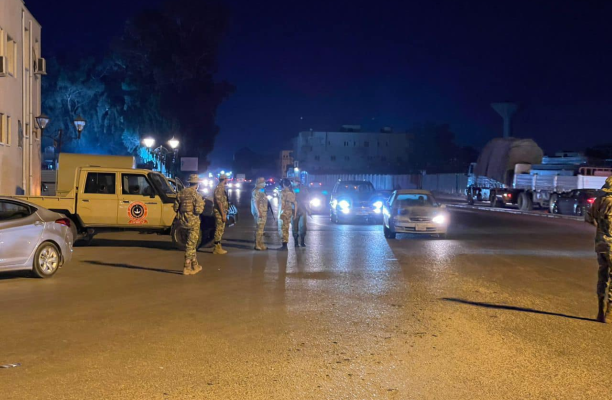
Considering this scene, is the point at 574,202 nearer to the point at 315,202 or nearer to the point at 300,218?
the point at 315,202

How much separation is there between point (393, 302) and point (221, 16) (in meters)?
46.7

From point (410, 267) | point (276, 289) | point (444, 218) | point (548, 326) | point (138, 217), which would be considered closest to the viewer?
point (548, 326)

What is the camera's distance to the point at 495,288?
401 inches

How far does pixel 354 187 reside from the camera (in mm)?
25750

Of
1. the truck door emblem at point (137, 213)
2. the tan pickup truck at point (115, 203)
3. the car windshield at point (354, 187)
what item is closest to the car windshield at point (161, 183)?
the tan pickup truck at point (115, 203)

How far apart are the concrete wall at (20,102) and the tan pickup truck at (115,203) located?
328 inches

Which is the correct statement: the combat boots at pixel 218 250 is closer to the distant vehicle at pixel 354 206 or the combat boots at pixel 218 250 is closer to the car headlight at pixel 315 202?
the distant vehicle at pixel 354 206

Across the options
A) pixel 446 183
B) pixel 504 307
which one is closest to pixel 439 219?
pixel 504 307

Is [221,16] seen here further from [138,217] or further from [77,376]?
[77,376]

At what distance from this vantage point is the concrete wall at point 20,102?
22.4 metres

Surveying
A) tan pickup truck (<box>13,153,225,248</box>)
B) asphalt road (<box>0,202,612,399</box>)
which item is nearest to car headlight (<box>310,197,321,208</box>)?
tan pickup truck (<box>13,153,225,248</box>)

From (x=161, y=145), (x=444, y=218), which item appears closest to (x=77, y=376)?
(x=444, y=218)

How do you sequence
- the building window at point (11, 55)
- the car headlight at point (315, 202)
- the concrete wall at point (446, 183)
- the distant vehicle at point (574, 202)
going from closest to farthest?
the building window at point (11, 55)
the distant vehicle at point (574, 202)
the car headlight at point (315, 202)
the concrete wall at point (446, 183)

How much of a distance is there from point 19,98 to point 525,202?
2668 cm
